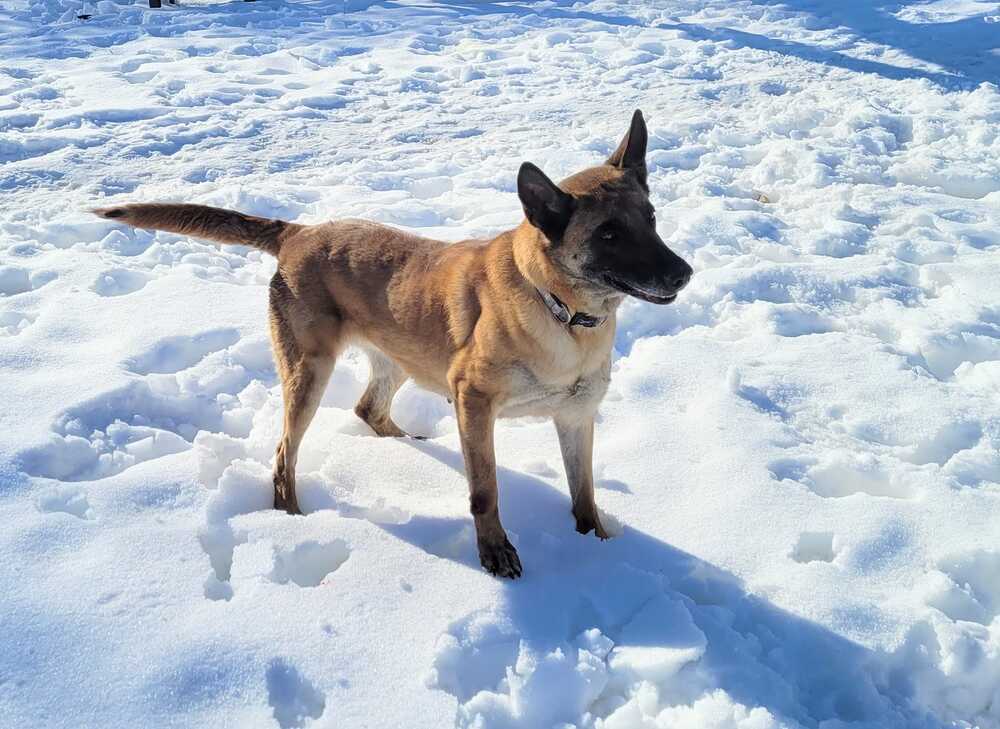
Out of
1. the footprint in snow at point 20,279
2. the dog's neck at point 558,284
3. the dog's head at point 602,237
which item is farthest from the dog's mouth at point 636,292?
the footprint in snow at point 20,279

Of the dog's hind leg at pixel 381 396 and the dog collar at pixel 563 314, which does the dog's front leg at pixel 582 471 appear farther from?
the dog's hind leg at pixel 381 396

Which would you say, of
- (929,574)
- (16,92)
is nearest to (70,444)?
(929,574)

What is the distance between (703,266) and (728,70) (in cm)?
627

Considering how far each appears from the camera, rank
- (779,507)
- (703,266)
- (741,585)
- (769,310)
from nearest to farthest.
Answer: (741,585) < (779,507) < (769,310) < (703,266)

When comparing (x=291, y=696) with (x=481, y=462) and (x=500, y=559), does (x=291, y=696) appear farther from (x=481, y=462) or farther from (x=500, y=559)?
(x=481, y=462)

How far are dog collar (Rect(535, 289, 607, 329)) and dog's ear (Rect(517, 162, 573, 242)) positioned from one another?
240 millimetres

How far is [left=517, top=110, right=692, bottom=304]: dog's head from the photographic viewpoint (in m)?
3.29

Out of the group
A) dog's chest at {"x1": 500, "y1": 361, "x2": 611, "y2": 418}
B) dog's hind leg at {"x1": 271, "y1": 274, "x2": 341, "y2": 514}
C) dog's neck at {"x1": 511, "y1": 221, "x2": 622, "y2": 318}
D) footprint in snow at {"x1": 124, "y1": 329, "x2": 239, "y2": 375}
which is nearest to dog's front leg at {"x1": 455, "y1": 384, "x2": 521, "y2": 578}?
dog's chest at {"x1": 500, "y1": 361, "x2": 611, "y2": 418}

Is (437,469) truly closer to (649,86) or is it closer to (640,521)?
(640,521)

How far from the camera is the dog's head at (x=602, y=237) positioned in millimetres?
3289

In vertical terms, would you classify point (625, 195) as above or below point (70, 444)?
above

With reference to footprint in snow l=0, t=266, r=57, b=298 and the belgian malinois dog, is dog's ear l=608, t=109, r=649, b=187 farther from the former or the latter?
footprint in snow l=0, t=266, r=57, b=298

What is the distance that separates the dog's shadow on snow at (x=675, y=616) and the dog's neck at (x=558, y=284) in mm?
1043

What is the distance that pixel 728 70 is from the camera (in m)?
11.4
